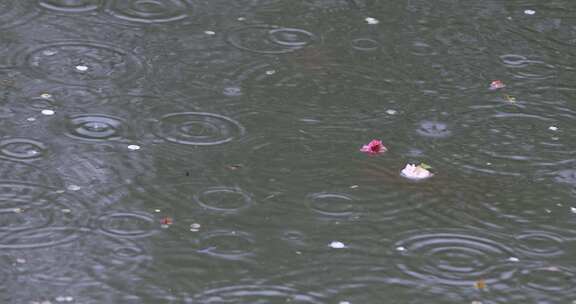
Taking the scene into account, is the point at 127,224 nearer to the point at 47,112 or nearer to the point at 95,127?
the point at 95,127

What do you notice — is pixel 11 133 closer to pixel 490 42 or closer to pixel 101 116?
pixel 101 116

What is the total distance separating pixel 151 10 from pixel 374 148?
7.04ft

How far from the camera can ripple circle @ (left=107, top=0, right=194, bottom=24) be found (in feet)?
22.1

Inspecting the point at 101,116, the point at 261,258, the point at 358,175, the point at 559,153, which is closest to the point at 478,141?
the point at 559,153

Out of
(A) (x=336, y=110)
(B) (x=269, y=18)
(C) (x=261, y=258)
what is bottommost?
(C) (x=261, y=258)

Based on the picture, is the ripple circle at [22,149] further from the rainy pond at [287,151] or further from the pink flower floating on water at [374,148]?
the pink flower floating on water at [374,148]

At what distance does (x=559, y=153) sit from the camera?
18.1 feet

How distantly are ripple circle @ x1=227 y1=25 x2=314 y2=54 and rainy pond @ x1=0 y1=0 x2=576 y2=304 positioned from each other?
0.05 ft

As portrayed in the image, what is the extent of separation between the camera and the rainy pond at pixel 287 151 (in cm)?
447

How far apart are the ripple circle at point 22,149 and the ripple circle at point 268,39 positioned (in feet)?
5.24

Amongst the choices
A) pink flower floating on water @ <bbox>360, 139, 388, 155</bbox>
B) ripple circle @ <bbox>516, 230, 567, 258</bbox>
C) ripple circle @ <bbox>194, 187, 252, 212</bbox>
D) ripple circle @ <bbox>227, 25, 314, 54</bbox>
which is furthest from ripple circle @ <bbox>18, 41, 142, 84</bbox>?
ripple circle @ <bbox>516, 230, 567, 258</bbox>

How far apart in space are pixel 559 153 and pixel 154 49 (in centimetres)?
245

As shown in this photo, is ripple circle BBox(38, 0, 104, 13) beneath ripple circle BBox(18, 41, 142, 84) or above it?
above

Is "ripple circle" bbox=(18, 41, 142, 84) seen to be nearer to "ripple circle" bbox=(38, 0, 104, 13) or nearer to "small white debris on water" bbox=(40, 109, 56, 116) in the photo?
"small white debris on water" bbox=(40, 109, 56, 116)
